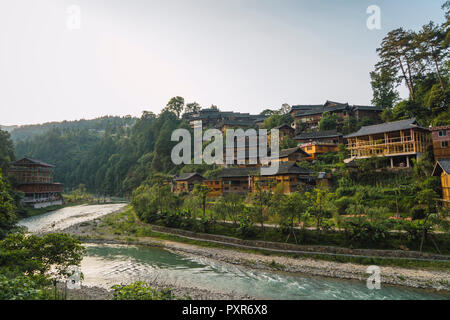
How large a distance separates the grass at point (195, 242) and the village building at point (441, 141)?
1545 centimetres

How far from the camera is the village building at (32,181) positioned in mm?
49531

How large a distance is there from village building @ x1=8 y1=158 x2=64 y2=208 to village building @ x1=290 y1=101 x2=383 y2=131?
2250 inches

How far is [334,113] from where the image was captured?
51.0 m

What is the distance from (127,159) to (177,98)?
88.9 feet

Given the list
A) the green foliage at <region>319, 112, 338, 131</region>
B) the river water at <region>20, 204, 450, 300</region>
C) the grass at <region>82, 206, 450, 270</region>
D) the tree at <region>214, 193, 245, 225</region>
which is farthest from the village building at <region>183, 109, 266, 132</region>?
the river water at <region>20, 204, 450, 300</region>

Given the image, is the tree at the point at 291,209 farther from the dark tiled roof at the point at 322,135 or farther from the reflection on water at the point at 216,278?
the dark tiled roof at the point at 322,135

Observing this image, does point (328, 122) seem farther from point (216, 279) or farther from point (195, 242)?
point (216, 279)

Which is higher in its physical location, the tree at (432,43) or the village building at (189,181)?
the tree at (432,43)

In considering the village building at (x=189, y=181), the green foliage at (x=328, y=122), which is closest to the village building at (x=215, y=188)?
the village building at (x=189, y=181)

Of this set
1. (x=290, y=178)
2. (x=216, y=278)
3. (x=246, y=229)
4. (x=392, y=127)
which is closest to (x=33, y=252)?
(x=216, y=278)

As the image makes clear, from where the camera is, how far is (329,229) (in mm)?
21359

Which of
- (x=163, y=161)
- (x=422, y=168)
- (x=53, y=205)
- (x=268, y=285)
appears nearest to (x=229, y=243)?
(x=268, y=285)

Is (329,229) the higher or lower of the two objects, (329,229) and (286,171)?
the lower

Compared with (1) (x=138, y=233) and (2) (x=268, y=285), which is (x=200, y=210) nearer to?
(1) (x=138, y=233)
